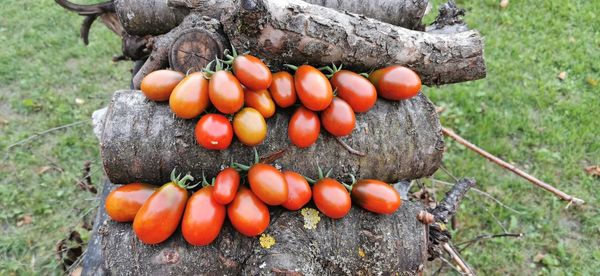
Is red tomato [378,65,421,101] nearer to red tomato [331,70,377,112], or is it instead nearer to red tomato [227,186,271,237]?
red tomato [331,70,377,112]

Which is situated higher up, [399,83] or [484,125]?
[399,83]

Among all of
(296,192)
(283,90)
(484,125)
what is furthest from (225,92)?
(484,125)

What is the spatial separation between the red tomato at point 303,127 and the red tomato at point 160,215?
547 millimetres

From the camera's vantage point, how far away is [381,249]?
83.4 inches

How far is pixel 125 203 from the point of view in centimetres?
206

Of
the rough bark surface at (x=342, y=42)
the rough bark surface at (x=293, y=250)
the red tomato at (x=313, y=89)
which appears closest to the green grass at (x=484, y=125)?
the rough bark surface at (x=293, y=250)

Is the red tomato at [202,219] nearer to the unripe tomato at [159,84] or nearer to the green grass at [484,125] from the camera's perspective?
the unripe tomato at [159,84]

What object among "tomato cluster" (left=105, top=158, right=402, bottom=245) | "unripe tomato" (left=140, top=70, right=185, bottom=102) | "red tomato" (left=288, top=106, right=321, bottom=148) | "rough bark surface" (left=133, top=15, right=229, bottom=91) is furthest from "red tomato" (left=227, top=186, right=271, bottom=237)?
"rough bark surface" (left=133, top=15, right=229, bottom=91)

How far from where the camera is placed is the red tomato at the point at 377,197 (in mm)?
2145

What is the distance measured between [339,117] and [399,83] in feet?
1.27

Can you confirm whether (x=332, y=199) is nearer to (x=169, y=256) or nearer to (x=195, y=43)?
(x=169, y=256)

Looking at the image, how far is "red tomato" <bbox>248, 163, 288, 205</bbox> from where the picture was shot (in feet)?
6.40

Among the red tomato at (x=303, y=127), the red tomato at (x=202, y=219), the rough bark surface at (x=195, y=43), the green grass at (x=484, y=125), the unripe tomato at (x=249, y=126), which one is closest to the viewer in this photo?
the red tomato at (x=202, y=219)

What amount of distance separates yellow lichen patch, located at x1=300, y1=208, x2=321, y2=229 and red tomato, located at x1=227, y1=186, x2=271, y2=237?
19 centimetres
